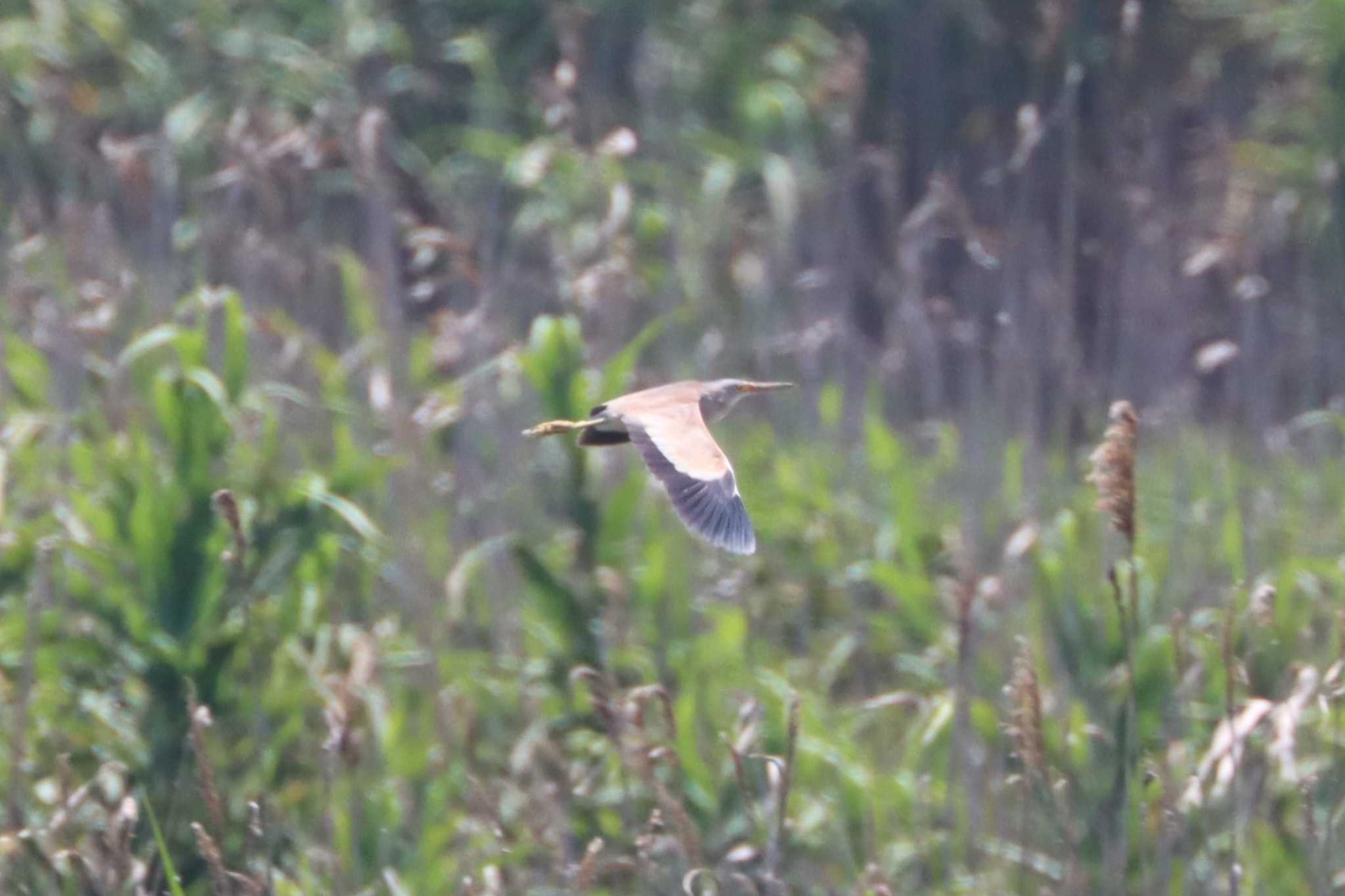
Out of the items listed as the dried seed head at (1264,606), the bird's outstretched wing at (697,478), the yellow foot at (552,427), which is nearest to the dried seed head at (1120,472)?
the dried seed head at (1264,606)

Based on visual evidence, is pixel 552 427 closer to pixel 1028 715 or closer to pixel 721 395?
pixel 721 395

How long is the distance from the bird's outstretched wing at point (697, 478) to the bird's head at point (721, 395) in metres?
0.30

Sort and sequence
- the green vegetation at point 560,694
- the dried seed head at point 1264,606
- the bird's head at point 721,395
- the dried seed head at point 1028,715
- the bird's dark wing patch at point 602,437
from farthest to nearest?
the bird's head at point 721,395 < the bird's dark wing patch at point 602,437 < the green vegetation at point 560,694 < the dried seed head at point 1264,606 < the dried seed head at point 1028,715

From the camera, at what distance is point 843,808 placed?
6.99ft

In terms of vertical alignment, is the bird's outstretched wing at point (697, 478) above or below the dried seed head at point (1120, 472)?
below

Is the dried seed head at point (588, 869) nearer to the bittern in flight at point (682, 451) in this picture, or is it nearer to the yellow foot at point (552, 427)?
the bittern in flight at point (682, 451)

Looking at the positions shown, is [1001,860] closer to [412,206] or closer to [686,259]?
[686,259]

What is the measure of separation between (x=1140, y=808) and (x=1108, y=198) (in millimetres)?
3608

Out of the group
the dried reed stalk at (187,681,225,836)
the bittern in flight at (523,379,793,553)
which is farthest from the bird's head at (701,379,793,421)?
the dried reed stalk at (187,681,225,836)

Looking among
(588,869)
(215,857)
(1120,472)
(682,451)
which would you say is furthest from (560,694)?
(1120,472)

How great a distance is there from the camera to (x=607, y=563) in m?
2.27

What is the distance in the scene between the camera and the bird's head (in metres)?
2.18

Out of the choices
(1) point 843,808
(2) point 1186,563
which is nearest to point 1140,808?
(1) point 843,808

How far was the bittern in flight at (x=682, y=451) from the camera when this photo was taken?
170 centimetres
